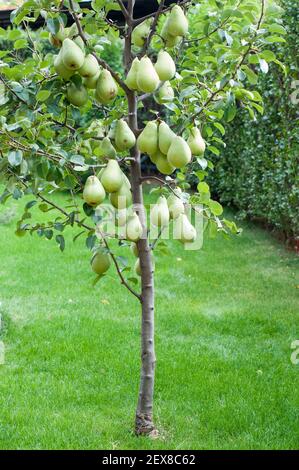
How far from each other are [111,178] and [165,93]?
467 mm

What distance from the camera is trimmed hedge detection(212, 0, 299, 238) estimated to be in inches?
214

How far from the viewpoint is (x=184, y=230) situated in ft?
7.13

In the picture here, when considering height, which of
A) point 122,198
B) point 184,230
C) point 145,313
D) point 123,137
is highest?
point 123,137

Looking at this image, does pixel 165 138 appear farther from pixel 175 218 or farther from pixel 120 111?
pixel 120 111

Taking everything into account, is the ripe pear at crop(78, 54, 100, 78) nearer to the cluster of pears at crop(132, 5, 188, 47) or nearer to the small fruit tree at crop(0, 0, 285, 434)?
the small fruit tree at crop(0, 0, 285, 434)

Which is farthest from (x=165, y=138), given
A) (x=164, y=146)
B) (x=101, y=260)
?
(x=101, y=260)

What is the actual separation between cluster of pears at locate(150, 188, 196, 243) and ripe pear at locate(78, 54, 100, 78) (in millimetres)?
495

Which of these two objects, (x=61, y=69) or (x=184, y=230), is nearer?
(x=61, y=69)

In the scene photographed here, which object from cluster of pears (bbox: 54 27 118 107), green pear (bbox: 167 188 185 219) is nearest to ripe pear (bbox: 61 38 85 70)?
cluster of pears (bbox: 54 27 118 107)

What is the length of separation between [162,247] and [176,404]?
792mm

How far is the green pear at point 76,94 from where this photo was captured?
2154 millimetres
